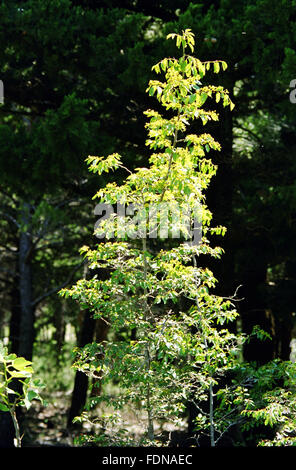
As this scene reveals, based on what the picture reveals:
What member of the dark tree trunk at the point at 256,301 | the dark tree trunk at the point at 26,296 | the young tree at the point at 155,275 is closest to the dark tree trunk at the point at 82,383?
the dark tree trunk at the point at 26,296

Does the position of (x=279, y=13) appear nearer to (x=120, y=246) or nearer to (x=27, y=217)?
(x=120, y=246)

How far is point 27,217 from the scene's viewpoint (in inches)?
390

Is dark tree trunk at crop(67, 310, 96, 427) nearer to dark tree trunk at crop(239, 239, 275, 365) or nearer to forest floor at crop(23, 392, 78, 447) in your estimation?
forest floor at crop(23, 392, 78, 447)

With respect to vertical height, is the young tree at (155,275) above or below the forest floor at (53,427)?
above

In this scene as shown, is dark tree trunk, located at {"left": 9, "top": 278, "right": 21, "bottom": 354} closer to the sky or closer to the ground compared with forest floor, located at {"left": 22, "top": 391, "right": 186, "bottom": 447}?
closer to the sky

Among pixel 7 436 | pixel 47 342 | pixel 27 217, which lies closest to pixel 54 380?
pixel 47 342

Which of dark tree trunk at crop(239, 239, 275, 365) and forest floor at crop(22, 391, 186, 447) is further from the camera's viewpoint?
forest floor at crop(22, 391, 186, 447)

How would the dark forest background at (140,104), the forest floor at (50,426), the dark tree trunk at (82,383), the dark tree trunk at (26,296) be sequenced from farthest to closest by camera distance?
the dark tree trunk at (82,383) → the forest floor at (50,426) → the dark tree trunk at (26,296) → the dark forest background at (140,104)

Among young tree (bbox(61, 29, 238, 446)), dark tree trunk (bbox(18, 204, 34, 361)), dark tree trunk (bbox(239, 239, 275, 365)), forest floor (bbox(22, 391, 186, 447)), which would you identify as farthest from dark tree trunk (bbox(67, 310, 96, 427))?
young tree (bbox(61, 29, 238, 446))

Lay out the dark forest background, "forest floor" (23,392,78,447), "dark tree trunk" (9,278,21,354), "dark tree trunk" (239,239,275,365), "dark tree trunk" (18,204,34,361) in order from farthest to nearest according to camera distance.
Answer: "dark tree trunk" (9,278,21,354), "forest floor" (23,392,78,447), "dark tree trunk" (18,204,34,361), "dark tree trunk" (239,239,275,365), the dark forest background

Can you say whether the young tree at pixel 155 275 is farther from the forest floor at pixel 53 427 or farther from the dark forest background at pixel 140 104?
the forest floor at pixel 53 427

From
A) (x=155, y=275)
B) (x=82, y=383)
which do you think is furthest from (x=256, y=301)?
(x=155, y=275)

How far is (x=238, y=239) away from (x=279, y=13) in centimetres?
365

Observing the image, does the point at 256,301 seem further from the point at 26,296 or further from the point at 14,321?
the point at 14,321
